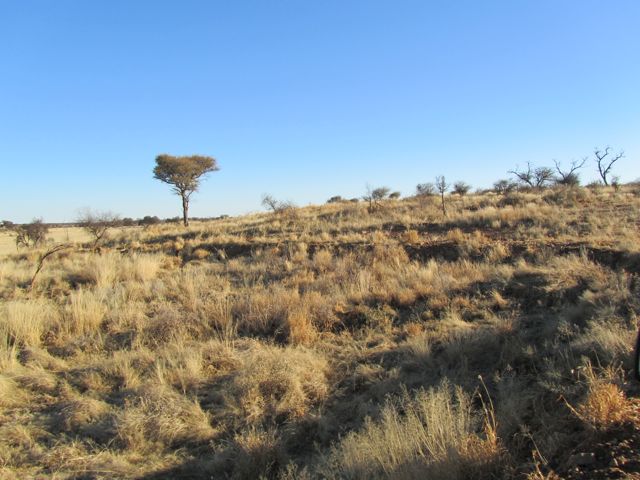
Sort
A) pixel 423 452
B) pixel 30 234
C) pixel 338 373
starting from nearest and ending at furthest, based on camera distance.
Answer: pixel 423 452 < pixel 338 373 < pixel 30 234

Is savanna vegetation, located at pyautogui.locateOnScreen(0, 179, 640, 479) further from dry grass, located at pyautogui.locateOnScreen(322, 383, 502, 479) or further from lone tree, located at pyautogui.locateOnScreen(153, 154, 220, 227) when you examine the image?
lone tree, located at pyautogui.locateOnScreen(153, 154, 220, 227)

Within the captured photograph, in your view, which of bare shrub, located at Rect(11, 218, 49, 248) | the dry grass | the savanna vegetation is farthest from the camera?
bare shrub, located at Rect(11, 218, 49, 248)

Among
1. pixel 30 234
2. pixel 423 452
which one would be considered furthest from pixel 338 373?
pixel 30 234

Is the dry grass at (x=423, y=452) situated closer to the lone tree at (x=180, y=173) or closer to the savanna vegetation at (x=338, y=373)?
the savanna vegetation at (x=338, y=373)

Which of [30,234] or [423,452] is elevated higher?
[30,234]

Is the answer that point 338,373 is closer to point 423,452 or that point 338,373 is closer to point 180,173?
point 423,452

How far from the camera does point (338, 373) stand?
5605 mm

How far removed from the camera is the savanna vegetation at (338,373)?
11.2 feet

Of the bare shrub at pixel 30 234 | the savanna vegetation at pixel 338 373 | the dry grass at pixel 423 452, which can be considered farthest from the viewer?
the bare shrub at pixel 30 234

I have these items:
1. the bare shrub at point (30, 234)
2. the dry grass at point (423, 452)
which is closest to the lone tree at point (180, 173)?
the bare shrub at point (30, 234)

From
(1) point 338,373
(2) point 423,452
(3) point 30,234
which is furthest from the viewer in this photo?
(3) point 30,234

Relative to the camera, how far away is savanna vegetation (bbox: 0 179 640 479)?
11.2 ft

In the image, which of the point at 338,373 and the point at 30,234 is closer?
the point at 338,373

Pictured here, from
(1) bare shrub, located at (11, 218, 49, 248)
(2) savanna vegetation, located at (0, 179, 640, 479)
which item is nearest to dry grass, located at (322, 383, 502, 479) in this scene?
(2) savanna vegetation, located at (0, 179, 640, 479)
